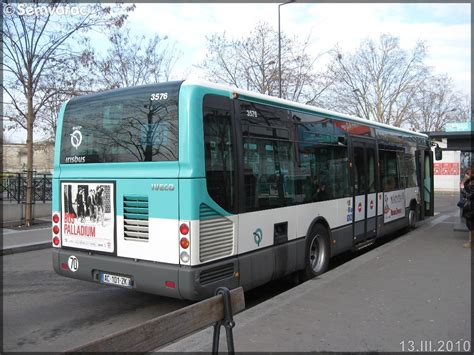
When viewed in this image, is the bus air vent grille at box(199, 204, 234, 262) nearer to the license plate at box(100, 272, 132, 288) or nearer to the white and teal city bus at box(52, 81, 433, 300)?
the white and teal city bus at box(52, 81, 433, 300)

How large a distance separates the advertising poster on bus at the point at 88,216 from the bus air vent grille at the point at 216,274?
1.32 m

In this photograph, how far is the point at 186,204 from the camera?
4.72 m

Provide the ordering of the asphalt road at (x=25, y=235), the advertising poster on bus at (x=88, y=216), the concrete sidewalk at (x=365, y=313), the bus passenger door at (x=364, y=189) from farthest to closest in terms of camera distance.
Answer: the asphalt road at (x=25, y=235), the bus passenger door at (x=364, y=189), the advertising poster on bus at (x=88, y=216), the concrete sidewalk at (x=365, y=313)

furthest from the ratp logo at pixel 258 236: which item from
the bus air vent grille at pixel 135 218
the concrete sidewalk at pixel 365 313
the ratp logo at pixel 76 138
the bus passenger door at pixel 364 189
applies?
the bus passenger door at pixel 364 189

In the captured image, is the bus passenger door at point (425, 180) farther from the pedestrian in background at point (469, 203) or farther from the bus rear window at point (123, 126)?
the bus rear window at point (123, 126)

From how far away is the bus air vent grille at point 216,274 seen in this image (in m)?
4.79

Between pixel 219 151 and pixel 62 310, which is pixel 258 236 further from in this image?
pixel 62 310

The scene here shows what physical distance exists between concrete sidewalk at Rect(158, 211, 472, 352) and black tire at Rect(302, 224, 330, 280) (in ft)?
1.26

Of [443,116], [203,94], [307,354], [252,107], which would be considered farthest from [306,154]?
[443,116]

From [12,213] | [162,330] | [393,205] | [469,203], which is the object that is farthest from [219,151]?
[12,213]

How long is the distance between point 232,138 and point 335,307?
235 cm

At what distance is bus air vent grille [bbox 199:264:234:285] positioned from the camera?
479 centimetres

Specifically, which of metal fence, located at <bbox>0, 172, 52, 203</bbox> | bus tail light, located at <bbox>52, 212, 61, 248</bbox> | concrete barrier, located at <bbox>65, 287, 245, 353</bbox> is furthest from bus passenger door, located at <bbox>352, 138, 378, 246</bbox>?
metal fence, located at <bbox>0, 172, 52, 203</bbox>

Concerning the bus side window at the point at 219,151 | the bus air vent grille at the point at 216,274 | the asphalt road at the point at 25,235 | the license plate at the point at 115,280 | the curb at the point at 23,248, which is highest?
A: the bus side window at the point at 219,151
